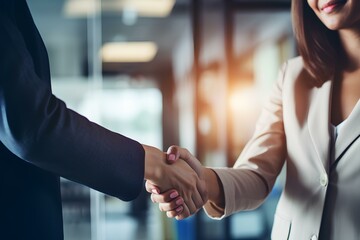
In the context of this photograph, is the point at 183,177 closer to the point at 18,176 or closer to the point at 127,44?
the point at 18,176

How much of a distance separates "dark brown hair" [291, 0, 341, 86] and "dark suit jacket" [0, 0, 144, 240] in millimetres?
539

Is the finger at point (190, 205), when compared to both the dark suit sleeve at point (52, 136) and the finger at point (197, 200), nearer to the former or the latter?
the finger at point (197, 200)

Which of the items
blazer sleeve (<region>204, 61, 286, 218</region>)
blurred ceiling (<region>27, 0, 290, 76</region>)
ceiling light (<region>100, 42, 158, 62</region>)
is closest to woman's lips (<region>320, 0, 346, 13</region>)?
blazer sleeve (<region>204, 61, 286, 218</region>)

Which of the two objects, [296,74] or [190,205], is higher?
[296,74]

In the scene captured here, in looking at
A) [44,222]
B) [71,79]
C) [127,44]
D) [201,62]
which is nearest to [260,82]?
[201,62]

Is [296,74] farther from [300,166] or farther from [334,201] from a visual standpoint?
[334,201]

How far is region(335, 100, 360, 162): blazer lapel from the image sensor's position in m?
1.12

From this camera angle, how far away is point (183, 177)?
4.48ft

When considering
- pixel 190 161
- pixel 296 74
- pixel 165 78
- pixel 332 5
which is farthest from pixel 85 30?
pixel 332 5

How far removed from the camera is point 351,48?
1268mm

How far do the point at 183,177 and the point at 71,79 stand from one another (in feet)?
10.3

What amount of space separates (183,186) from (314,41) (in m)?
0.51

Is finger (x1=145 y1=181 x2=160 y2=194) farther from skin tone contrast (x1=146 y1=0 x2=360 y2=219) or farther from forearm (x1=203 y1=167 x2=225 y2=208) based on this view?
forearm (x1=203 y1=167 x2=225 y2=208)

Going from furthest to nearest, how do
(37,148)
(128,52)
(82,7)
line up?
(128,52)
(82,7)
(37,148)
